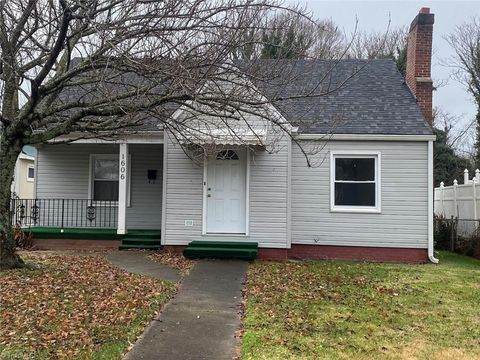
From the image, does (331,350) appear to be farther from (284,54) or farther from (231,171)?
(231,171)

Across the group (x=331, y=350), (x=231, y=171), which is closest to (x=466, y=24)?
(x=231, y=171)

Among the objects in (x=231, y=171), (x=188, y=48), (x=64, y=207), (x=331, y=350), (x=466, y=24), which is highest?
(x=466, y=24)

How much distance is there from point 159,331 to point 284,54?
16.1 feet

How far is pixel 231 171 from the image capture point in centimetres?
1118

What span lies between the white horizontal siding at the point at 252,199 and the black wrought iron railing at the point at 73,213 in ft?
9.46

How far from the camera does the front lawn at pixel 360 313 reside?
4.91 metres

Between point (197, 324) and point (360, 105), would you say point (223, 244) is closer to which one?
point (197, 324)

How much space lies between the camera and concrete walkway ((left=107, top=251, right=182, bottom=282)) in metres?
8.42

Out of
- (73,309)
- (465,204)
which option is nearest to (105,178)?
(73,309)

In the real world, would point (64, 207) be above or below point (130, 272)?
above

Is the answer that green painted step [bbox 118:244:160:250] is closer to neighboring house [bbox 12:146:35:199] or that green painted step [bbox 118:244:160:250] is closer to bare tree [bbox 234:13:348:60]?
bare tree [bbox 234:13:348:60]

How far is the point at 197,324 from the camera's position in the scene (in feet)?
18.4

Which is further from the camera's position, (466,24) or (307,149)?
(466,24)

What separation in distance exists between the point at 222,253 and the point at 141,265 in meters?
→ 1.78
